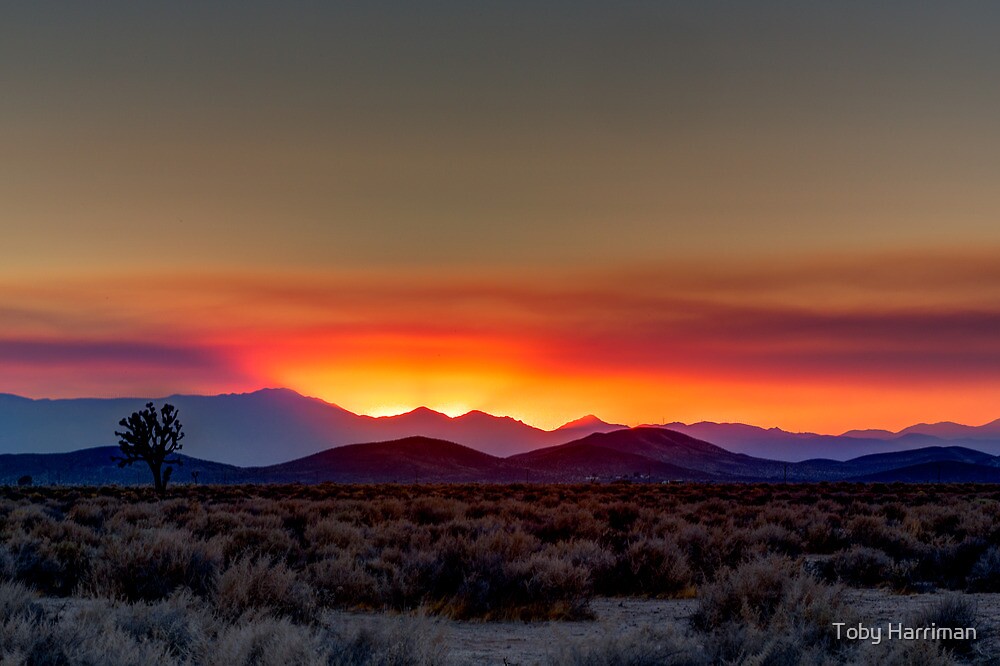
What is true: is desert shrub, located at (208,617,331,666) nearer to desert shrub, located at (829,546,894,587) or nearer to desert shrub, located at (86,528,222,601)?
desert shrub, located at (86,528,222,601)

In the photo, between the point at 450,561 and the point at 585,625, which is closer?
the point at 585,625

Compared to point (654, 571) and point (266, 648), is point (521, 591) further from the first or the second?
point (266, 648)

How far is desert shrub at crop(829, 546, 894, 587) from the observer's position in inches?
684

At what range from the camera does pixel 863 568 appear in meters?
17.6

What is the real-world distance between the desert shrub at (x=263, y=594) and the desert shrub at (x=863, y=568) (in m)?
10.3

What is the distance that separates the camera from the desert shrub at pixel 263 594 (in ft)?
37.3

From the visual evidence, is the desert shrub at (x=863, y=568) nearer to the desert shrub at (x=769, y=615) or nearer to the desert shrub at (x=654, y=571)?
the desert shrub at (x=654, y=571)

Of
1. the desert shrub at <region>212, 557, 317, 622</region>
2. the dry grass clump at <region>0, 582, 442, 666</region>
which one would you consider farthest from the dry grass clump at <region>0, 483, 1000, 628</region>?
the dry grass clump at <region>0, 582, 442, 666</region>

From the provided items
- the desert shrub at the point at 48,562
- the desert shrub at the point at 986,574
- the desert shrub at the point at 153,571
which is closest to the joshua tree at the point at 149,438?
the desert shrub at the point at 48,562

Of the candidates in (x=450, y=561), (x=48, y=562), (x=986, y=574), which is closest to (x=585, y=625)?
(x=450, y=561)

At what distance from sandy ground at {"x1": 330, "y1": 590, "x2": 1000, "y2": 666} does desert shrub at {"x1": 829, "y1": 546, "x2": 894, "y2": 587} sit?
912 millimetres

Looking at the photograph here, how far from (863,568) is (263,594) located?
37.6ft

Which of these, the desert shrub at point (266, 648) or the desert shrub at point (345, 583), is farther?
the desert shrub at point (345, 583)

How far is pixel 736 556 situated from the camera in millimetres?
19203
